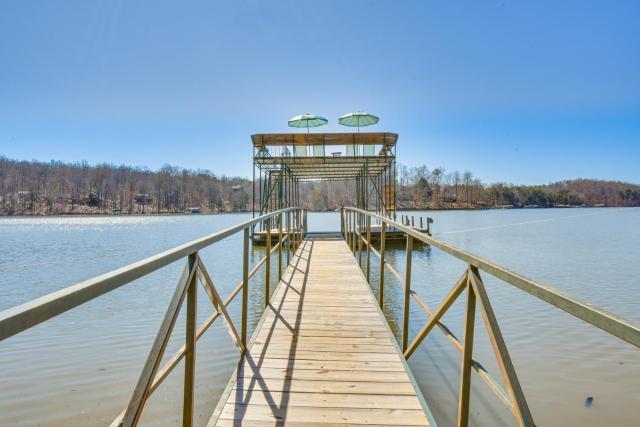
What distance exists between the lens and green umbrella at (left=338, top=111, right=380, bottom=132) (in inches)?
515

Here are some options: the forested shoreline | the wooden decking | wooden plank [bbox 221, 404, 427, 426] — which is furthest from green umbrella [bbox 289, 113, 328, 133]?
the forested shoreline

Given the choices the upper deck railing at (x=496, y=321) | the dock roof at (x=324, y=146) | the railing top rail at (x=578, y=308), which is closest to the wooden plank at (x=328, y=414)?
the upper deck railing at (x=496, y=321)

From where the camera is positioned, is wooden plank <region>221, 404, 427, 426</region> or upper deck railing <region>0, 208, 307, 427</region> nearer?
upper deck railing <region>0, 208, 307, 427</region>

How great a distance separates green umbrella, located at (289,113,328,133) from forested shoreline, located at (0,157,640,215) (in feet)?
135

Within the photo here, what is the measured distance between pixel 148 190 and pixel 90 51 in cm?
5499

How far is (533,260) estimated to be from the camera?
33.9 feet

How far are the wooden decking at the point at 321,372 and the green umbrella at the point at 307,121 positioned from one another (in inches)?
404

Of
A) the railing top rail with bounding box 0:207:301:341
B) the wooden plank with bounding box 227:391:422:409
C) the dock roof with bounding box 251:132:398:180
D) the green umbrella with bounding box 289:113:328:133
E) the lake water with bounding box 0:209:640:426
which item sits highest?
the green umbrella with bounding box 289:113:328:133

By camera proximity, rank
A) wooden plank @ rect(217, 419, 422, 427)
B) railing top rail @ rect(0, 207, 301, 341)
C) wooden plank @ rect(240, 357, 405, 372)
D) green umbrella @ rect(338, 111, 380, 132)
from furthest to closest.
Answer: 1. green umbrella @ rect(338, 111, 380, 132)
2. wooden plank @ rect(240, 357, 405, 372)
3. wooden plank @ rect(217, 419, 422, 427)
4. railing top rail @ rect(0, 207, 301, 341)

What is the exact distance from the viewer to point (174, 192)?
63594 millimetres

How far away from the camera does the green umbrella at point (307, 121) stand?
42.4 ft

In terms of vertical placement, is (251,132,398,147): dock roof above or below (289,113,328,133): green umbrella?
below

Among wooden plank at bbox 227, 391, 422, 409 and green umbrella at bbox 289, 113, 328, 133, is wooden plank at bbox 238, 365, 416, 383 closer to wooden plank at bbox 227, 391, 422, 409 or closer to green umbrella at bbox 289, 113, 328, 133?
wooden plank at bbox 227, 391, 422, 409

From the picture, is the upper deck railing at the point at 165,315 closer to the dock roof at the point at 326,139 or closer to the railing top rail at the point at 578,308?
the railing top rail at the point at 578,308
